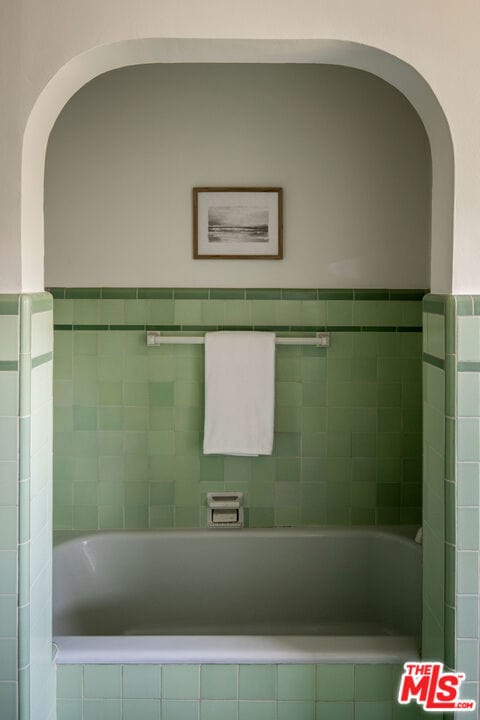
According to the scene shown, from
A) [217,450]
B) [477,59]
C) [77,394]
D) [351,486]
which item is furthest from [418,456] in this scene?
[477,59]

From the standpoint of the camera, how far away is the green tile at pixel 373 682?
217cm

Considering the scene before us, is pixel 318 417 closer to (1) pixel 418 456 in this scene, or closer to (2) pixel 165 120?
(1) pixel 418 456

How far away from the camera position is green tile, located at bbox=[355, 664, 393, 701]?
2.17m

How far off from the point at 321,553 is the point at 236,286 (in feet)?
3.74

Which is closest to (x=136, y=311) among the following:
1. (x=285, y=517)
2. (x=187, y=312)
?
(x=187, y=312)

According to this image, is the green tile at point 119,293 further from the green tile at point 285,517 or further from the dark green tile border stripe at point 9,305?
the dark green tile border stripe at point 9,305

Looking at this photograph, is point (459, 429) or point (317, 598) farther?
point (317, 598)

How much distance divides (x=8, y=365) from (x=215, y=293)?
1.34 meters

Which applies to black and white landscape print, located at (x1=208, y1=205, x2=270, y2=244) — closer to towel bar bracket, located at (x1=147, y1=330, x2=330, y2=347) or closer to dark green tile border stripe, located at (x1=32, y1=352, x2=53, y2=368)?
towel bar bracket, located at (x1=147, y1=330, x2=330, y2=347)

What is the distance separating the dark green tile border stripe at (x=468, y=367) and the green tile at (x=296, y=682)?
0.92 meters

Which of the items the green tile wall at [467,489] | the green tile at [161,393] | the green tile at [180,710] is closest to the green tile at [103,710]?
the green tile at [180,710]

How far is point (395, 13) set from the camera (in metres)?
1.96

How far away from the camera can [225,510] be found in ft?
10.5

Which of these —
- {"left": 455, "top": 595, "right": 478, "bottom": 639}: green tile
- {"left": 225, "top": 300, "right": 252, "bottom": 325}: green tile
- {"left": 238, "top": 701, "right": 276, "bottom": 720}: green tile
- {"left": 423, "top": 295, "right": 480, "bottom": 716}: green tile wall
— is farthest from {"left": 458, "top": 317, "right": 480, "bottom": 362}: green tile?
{"left": 225, "top": 300, "right": 252, "bottom": 325}: green tile
